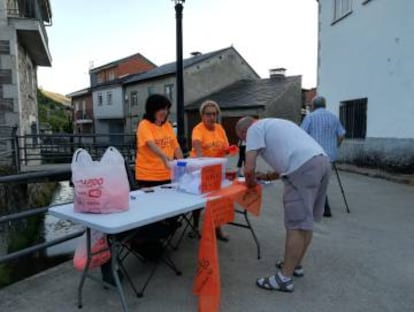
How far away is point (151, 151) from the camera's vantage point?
131 inches

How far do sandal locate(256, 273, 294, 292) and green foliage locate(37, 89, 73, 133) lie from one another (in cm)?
3688

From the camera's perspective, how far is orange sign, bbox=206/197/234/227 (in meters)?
2.70

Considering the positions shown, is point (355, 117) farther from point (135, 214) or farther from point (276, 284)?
point (135, 214)

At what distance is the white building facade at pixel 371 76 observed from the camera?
27.1 feet

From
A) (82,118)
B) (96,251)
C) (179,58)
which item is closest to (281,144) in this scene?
(96,251)

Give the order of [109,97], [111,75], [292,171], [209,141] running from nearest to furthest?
1. [292,171]
2. [209,141]
3. [109,97]
4. [111,75]

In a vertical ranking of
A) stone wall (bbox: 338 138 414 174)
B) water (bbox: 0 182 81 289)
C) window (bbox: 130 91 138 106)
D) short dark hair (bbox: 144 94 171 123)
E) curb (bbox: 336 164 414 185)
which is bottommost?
water (bbox: 0 182 81 289)

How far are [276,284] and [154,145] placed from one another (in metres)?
1.58

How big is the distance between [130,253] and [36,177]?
115 cm

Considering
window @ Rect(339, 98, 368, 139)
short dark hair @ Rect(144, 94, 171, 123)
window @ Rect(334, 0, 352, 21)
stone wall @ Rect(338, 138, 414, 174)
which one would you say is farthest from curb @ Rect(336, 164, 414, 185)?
short dark hair @ Rect(144, 94, 171, 123)

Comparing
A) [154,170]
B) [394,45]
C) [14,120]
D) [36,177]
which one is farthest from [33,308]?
[394,45]

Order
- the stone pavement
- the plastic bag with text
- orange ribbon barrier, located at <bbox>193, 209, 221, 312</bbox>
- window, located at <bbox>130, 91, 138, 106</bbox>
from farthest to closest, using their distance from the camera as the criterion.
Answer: window, located at <bbox>130, 91, 138, 106</bbox> < the plastic bag with text < the stone pavement < orange ribbon barrier, located at <bbox>193, 209, 221, 312</bbox>

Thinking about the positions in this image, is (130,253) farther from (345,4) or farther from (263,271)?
(345,4)

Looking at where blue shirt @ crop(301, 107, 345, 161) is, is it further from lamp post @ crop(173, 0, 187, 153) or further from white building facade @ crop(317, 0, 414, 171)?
white building facade @ crop(317, 0, 414, 171)
